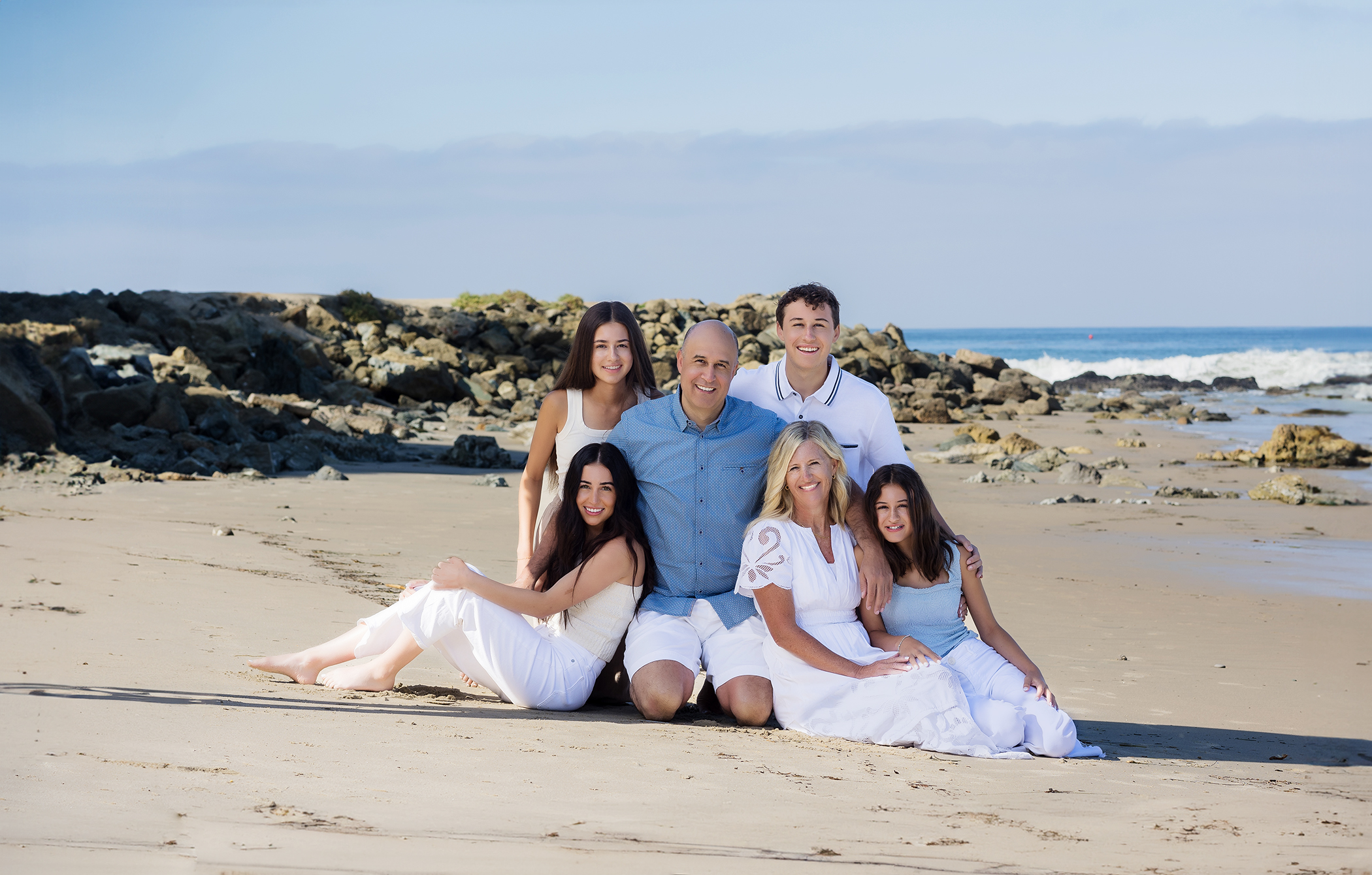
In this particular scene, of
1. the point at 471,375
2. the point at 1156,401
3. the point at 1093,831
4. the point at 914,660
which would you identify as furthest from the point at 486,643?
the point at 1156,401

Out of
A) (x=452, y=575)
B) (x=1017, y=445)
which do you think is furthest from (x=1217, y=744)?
(x=1017, y=445)

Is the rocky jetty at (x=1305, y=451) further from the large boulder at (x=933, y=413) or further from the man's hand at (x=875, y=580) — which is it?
the man's hand at (x=875, y=580)

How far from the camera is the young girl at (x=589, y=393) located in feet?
19.3

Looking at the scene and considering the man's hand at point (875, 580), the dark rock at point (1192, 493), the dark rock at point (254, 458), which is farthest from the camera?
the dark rock at point (1192, 493)

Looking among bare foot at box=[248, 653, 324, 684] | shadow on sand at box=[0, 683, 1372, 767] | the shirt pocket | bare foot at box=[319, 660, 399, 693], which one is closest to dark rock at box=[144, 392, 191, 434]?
bare foot at box=[248, 653, 324, 684]

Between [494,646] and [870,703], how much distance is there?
1.57 metres

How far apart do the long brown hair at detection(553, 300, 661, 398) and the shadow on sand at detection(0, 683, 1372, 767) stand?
1.57m

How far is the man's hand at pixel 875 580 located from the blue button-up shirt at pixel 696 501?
0.51 meters

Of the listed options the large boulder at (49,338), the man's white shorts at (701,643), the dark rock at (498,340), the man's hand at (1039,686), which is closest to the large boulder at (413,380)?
the dark rock at (498,340)

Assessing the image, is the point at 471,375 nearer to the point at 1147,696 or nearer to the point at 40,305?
the point at 40,305

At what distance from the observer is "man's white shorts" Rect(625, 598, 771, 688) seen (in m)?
5.17

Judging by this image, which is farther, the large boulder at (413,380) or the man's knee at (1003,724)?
the large boulder at (413,380)

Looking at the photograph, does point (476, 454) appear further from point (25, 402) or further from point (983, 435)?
point (983, 435)

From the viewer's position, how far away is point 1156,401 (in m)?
34.9
